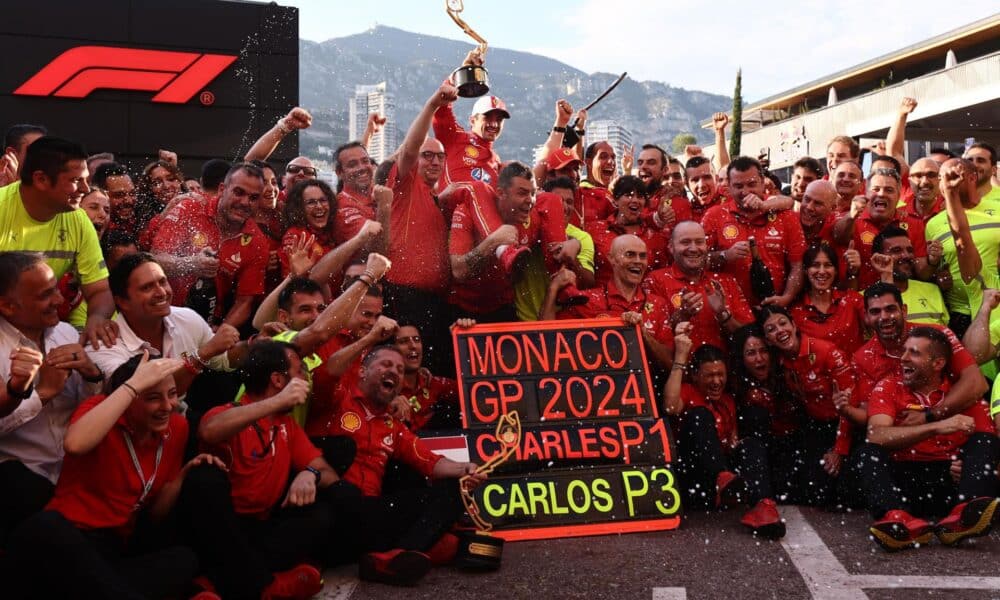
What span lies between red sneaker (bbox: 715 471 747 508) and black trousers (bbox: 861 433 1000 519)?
713mm

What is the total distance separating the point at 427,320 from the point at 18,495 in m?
3.28

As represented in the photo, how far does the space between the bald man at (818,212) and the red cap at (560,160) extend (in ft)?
6.63

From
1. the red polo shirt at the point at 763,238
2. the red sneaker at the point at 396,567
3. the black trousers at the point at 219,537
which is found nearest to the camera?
the black trousers at the point at 219,537

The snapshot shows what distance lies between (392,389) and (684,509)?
6.88 feet

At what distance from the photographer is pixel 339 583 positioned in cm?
487

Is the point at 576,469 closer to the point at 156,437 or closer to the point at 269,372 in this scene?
the point at 269,372

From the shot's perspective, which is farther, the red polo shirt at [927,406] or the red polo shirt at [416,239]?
the red polo shirt at [416,239]

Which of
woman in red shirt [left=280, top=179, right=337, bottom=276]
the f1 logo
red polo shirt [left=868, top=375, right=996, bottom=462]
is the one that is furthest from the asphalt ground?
the f1 logo

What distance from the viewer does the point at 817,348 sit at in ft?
22.0

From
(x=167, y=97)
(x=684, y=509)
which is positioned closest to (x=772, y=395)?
(x=684, y=509)

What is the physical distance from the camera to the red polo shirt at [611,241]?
24.9 ft

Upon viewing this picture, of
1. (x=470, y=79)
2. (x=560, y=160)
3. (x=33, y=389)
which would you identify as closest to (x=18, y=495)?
(x=33, y=389)

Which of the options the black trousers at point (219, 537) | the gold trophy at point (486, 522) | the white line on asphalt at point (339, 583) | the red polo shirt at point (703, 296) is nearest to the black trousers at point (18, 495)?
the black trousers at point (219, 537)

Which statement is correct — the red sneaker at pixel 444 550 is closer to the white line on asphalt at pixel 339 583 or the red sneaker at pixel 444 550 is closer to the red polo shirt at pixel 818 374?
the white line on asphalt at pixel 339 583
